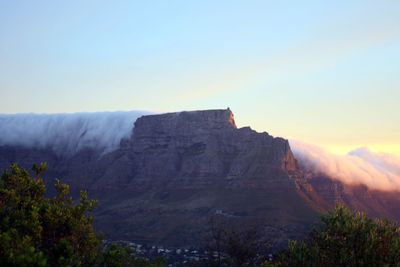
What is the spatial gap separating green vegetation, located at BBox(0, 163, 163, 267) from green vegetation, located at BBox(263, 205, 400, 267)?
32.4ft

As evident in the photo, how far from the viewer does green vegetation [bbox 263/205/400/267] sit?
31.6 m

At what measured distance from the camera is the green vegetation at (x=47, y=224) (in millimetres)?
29219

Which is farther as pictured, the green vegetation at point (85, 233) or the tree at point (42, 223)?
the green vegetation at point (85, 233)

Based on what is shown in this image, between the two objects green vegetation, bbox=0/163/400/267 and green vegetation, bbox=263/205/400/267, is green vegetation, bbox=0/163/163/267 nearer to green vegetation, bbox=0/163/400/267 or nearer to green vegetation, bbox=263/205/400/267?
green vegetation, bbox=0/163/400/267

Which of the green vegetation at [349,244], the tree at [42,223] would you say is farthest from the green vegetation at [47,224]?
the green vegetation at [349,244]

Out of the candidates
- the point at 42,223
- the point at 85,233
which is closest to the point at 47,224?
the point at 42,223

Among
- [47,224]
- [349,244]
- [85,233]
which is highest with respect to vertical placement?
[47,224]

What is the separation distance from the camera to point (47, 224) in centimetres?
3162

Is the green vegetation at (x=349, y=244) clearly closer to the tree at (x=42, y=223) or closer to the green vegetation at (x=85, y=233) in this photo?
the green vegetation at (x=85, y=233)

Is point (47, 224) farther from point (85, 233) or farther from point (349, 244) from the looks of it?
point (349, 244)

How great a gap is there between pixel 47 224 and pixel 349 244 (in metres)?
15.9

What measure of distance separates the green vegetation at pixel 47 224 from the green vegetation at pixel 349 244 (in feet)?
32.4

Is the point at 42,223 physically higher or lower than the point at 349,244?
higher

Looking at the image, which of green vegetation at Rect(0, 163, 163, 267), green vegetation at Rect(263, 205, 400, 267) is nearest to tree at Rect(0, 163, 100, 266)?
green vegetation at Rect(0, 163, 163, 267)
